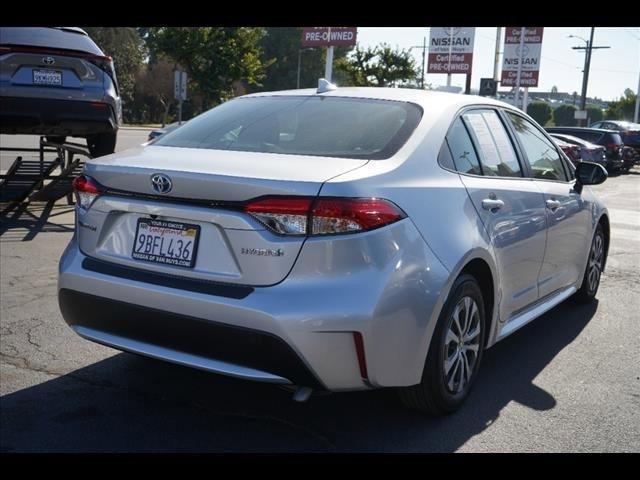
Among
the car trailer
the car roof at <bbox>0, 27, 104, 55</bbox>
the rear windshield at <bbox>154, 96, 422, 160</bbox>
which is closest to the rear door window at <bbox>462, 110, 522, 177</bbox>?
the rear windshield at <bbox>154, 96, 422, 160</bbox>

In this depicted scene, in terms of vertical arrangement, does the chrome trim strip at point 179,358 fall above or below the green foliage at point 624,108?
below

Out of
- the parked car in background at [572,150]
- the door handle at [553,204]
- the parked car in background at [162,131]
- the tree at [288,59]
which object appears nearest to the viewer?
the door handle at [553,204]

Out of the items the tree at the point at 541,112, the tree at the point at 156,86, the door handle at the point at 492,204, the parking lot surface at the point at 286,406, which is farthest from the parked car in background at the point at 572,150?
the tree at the point at 541,112

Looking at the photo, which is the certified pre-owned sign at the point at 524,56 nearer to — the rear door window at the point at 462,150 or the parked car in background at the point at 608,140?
the parked car in background at the point at 608,140

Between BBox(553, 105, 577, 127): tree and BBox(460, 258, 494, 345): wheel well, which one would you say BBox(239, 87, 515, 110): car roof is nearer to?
BBox(460, 258, 494, 345): wheel well

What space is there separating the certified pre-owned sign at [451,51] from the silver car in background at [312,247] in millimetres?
24686

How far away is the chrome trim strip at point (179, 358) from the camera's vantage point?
2.92 metres

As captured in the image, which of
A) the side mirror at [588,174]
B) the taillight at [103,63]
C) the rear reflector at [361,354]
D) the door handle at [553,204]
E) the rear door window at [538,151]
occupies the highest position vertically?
the taillight at [103,63]

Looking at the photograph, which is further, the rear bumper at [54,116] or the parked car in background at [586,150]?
the parked car in background at [586,150]

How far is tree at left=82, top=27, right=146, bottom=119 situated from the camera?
51312 mm

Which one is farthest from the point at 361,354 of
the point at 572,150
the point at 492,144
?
the point at 572,150

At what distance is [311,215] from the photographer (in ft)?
9.41

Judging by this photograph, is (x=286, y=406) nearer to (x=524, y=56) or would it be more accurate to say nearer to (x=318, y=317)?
(x=318, y=317)
